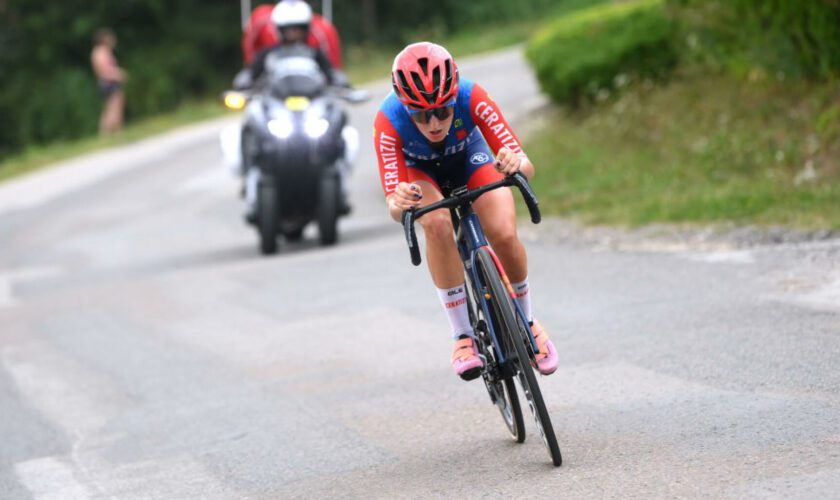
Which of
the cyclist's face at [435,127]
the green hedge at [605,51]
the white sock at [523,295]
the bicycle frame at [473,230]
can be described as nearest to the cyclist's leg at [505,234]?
the white sock at [523,295]

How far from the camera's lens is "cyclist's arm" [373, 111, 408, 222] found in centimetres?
656

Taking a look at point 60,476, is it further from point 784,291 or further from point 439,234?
point 784,291

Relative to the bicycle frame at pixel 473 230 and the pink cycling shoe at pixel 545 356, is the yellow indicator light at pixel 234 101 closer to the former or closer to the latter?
the bicycle frame at pixel 473 230

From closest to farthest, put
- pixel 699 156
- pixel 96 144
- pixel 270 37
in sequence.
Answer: pixel 270 37, pixel 699 156, pixel 96 144

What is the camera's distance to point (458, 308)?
671cm

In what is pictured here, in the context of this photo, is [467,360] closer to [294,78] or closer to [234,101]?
[234,101]

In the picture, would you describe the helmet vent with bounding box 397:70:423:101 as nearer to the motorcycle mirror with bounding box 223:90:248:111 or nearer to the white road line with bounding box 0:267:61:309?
the motorcycle mirror with bounding box 223:90:248:111

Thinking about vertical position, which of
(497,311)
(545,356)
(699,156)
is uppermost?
(497,311)

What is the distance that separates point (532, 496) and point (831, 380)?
195cm

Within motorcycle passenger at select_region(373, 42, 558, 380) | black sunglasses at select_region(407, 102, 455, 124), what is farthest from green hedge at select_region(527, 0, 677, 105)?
black sunglasses at select_region(407, 102, 455, 124)

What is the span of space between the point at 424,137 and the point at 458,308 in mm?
813

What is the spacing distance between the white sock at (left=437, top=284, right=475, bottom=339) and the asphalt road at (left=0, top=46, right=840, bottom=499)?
0.55m

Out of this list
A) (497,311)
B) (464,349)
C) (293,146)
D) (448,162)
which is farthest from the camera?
(293,146)

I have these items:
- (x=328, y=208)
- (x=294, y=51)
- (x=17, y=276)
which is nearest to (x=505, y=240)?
(x=328, y=208)
